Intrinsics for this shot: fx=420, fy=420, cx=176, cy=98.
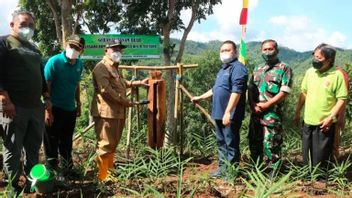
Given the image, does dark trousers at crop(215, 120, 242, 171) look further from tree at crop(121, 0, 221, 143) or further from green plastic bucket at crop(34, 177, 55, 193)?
tree at crop(121, 0, 221, 143)

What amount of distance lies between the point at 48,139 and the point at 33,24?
1207 mm

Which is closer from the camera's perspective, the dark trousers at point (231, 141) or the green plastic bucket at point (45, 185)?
the green plastic bucket at point (45, 185)

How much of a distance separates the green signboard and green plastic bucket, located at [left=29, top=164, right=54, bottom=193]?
9.52 ft

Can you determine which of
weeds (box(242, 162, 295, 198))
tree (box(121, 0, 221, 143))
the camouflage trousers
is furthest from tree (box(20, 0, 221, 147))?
weeds (box(242, 162, 295, 198))

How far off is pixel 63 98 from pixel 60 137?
17.4 inches

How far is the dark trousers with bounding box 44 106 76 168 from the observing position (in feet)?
14.1

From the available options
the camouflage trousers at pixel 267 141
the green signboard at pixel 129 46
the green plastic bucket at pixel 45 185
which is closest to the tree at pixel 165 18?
the green signboard at pixel 129 46

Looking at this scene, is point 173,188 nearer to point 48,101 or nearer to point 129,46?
point 48,101

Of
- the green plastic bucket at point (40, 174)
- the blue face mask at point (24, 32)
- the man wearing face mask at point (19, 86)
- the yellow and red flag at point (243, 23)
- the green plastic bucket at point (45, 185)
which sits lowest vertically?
the green plastic bucket at point (45, 185)

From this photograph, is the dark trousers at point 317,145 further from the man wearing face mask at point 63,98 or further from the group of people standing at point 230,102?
the man wearing face mask at point 63,98

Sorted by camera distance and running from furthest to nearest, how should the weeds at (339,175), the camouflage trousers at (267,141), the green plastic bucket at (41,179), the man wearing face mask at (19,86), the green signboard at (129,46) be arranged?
the green signboard at (129,46) < the camouflage trousers at (267,141) < the weeds at (339,175) < the man wearing face mask at (19,86) < the green plastic bucket at (41,179)

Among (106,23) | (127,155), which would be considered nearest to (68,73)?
(127,155)

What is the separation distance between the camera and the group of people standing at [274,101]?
417 cm

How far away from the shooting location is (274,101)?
166 inches
